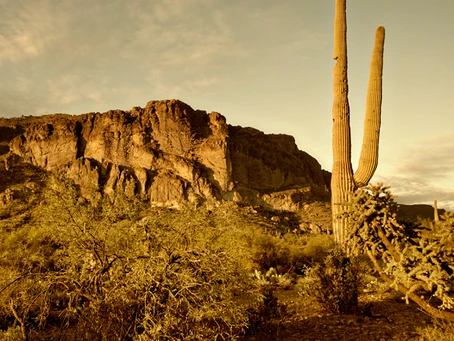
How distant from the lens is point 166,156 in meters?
62.2

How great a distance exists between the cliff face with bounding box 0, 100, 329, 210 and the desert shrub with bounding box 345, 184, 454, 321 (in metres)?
50.3

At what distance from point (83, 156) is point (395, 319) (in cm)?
6435

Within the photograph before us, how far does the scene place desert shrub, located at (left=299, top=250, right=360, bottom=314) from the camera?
854 centimetres

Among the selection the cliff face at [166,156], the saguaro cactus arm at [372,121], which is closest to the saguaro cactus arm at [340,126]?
the saguaro cactus arm at [372,121]

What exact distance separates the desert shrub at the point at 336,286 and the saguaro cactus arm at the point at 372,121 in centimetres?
226

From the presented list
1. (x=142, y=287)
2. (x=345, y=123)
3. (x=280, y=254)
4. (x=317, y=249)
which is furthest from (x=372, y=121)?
(x=317, y=249)

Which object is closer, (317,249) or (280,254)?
(280,254)

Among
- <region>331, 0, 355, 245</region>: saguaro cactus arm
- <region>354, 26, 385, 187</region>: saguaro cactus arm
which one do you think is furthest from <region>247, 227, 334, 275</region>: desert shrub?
<region>331, 0, 355, 245</region>: saguaro cactus arm

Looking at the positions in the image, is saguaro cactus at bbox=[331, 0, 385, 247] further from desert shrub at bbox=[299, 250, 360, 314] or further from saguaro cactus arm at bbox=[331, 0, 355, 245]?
desert shrub at bbox=[299, 250, 360, 314]

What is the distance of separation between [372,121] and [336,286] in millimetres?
4654

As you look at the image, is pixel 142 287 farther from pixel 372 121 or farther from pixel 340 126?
pixel 372 121

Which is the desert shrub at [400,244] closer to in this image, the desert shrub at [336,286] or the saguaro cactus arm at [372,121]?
the desert shrub at [336,286]

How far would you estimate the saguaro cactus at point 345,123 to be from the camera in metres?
9.87

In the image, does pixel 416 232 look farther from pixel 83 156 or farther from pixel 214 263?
pixel 83 156
